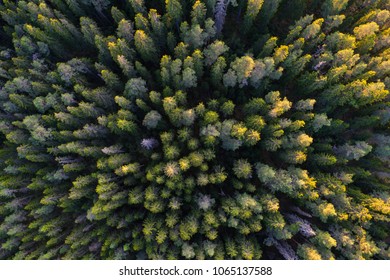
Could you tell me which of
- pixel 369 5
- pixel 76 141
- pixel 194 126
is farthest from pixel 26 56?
pixel 369 5

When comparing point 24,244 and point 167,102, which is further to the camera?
point 24,244

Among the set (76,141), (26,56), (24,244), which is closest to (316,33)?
(76,141)

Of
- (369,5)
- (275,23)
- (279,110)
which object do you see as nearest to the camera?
(279,110)

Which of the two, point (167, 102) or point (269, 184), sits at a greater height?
point (167, 102)

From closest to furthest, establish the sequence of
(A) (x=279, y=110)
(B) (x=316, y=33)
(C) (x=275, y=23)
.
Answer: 1. (A) (x=279, y=110)
2. (B) (x=316, y=33)
3. (C) (x=275, y=23)

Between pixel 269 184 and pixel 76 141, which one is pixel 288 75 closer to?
pixel 269 184

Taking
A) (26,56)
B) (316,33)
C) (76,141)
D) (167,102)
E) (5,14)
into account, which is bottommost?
(76,141)
